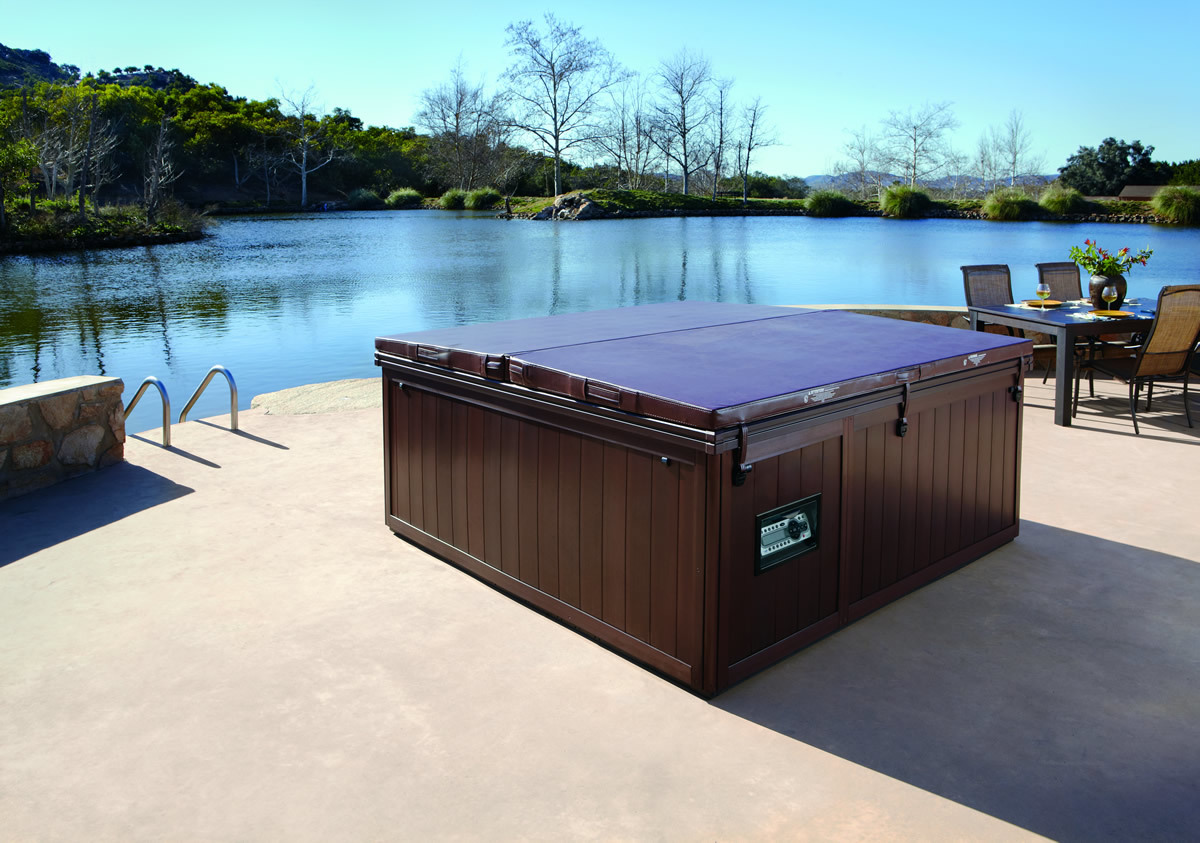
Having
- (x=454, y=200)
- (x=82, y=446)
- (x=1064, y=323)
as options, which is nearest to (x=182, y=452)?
(x=82, y=446)

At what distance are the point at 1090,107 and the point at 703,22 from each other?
19469mm

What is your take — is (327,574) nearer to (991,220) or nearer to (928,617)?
(928,617)

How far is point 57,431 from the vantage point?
4223mm

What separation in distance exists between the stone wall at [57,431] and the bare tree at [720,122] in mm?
40885

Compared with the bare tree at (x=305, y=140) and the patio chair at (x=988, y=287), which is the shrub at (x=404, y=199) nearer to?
the bare tree at (x=305, y=140)

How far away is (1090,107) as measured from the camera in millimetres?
29781

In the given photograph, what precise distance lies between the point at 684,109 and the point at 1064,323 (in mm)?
41798

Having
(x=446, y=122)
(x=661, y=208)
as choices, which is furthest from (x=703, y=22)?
(x=446, y=122)

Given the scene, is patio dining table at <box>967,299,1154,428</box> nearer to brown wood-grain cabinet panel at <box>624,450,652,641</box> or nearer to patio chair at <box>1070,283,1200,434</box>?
patio chair at <box>1070,283,1200,434</box>

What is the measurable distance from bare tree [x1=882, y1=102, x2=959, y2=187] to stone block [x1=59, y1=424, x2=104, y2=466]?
39.3 metres

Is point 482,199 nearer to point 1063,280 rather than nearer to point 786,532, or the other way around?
point 1063,280

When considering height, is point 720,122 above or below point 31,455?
above

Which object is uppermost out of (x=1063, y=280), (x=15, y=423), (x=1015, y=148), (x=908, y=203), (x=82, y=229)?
(x=1015, y=148)

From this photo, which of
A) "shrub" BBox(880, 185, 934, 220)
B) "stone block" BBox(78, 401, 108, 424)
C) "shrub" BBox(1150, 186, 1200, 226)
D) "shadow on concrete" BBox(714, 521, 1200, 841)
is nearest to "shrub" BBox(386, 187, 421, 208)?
"shrub" BBox(880, 185, 934, 220)
